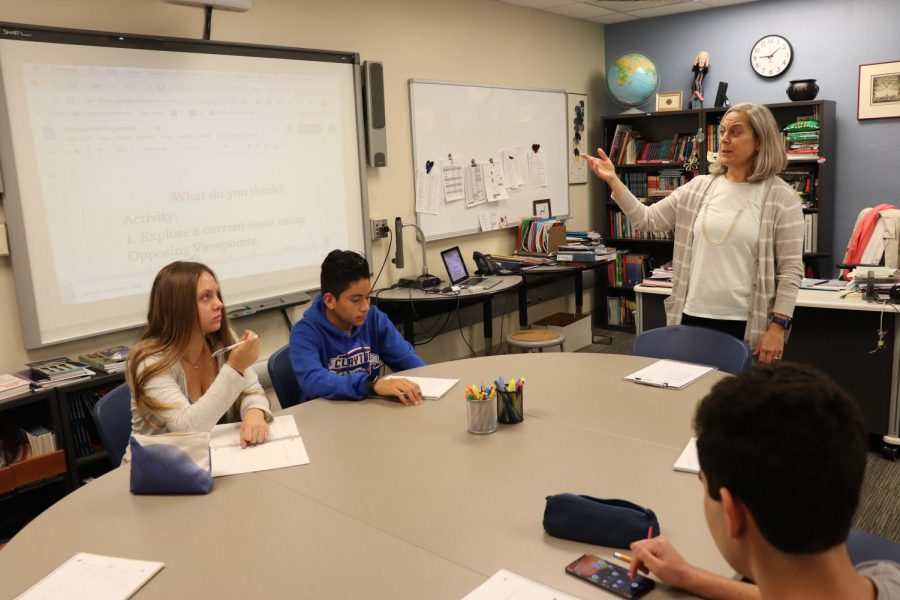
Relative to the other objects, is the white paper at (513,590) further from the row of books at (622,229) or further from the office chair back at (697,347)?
the row of books at (622,229)

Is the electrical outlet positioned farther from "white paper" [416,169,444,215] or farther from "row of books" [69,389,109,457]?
"row of books" [69,389,109,457]

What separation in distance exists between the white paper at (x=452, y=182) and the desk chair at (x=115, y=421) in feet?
9.67

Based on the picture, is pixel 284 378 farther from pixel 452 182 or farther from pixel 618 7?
pixel 618 7

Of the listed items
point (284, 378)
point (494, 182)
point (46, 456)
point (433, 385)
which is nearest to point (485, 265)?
point (494, 182)

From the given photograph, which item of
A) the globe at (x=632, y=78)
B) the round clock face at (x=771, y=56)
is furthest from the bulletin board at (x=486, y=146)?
the round clock face at (x=771, y=56)

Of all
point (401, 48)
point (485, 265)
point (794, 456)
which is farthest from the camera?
point (485, 265)

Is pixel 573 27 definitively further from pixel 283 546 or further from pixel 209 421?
pixel 283 546

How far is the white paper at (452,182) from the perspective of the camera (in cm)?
473

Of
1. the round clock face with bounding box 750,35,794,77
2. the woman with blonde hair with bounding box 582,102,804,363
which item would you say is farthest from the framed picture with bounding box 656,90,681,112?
the woman with blonde hair with bounding box 582,102,804,363

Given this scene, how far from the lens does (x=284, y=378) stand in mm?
2506

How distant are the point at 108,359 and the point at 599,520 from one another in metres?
2.39

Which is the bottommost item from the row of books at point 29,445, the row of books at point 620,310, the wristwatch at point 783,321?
the row of books at point 620,310

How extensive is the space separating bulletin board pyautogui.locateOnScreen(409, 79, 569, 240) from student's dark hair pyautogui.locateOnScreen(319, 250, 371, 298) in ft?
7.21

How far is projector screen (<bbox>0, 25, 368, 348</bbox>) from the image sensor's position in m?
2.87
